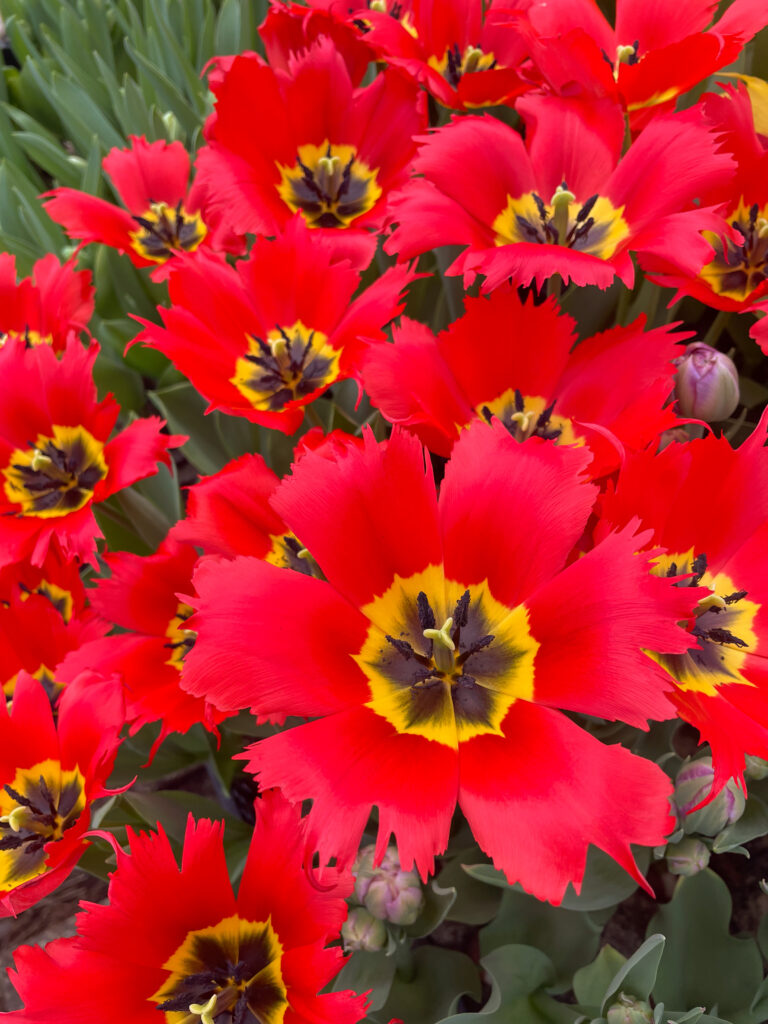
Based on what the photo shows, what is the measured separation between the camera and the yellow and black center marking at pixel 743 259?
76 centimetres

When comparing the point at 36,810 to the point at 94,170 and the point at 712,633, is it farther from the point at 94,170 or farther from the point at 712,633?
the point at 94,170

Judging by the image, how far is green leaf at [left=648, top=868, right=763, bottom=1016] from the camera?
0.75 meters

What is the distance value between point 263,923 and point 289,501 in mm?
325

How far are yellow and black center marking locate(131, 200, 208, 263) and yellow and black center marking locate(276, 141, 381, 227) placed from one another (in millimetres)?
216

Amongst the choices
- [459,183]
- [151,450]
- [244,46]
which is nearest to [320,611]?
[151,450]

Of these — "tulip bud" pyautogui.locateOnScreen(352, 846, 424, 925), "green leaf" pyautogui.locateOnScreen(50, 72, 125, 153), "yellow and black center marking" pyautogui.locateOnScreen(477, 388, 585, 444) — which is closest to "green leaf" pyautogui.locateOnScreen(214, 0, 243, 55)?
"green leaf" pyautogui.locateOnScreen(50, 72, 125, 153)

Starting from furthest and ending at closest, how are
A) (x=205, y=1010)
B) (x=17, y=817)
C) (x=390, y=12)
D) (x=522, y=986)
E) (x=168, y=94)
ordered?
(x=168, y=94) < (x=390, y=12) < (x=522, y=986) < (x=17, y=817) < (x=205, y=1010)

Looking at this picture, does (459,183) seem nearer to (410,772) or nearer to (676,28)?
(676,28)

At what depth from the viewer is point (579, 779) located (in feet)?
1.43

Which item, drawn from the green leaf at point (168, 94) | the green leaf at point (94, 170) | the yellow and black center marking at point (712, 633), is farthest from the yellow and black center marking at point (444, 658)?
the green leaf at point (168, 94)

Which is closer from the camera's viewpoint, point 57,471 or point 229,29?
point 57,471

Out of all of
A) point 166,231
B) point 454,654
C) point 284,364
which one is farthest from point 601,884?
point 166,231

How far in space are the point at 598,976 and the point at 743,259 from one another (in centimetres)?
67

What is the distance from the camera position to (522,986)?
2.39 feet
